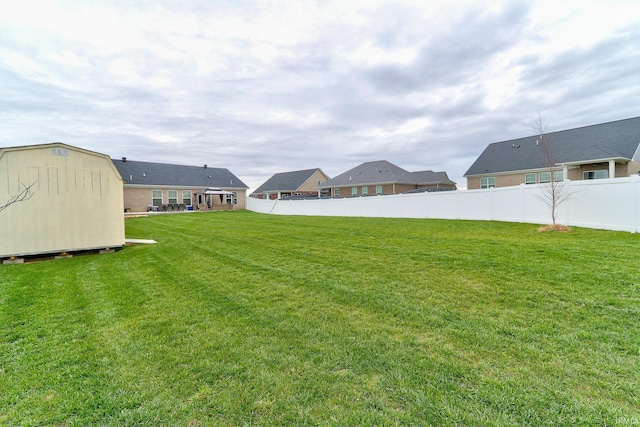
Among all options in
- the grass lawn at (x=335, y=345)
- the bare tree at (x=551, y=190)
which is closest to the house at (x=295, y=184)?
the bare tree at (x=551, y=190)

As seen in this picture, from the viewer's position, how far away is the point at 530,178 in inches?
920

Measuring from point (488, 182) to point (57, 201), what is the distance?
28986 mm

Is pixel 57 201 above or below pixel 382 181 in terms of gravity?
below

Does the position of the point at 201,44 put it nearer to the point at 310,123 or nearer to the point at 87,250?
the point at 87,250

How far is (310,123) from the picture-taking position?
87.1 ft

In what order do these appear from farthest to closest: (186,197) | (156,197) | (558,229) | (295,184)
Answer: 1. (295,184)
2. (186,197)
3. (156,197)
4. (558,229)

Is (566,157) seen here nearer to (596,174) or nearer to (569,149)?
→ (569,149)

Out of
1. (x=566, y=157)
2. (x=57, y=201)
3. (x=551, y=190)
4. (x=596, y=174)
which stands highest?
(x=566, y=157)

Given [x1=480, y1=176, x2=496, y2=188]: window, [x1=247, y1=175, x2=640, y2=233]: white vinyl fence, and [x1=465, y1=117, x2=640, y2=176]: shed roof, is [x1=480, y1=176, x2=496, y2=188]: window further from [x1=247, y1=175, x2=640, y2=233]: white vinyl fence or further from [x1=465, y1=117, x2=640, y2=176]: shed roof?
[x1=247, y1=175, x2=640, y2=233]: white vinyl fence

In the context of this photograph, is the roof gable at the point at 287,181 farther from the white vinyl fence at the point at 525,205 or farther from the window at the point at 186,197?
the white vinyl fence at the point at 525,205

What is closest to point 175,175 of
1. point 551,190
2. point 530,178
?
point 551,190

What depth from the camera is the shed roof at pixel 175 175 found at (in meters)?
33.2

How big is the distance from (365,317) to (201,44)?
43.5ft

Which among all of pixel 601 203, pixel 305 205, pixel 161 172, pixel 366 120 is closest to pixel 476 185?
pixel 366 120
